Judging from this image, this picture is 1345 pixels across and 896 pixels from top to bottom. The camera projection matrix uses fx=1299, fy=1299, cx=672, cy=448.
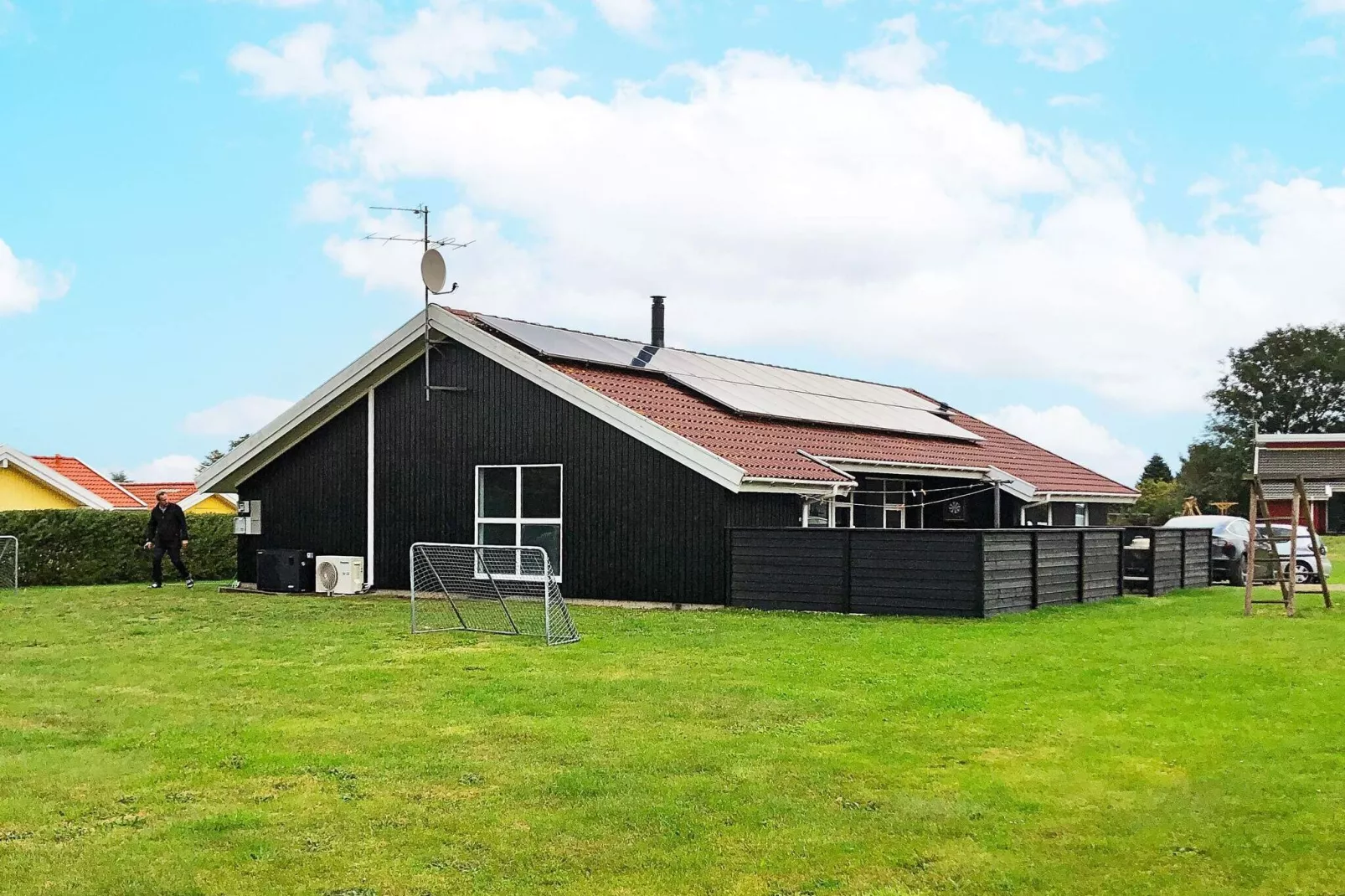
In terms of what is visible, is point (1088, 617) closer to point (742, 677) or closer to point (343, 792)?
point (742, 677)

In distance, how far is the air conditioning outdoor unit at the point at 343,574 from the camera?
73.9ft

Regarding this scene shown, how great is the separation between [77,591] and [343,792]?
64.8 ft

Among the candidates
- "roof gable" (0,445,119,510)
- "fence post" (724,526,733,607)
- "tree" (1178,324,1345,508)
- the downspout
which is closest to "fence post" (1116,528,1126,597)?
the downspout

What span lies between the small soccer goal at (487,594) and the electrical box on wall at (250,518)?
5.01 metres

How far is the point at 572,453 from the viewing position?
20203mm

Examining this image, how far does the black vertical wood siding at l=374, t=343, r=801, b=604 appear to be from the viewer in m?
18.8

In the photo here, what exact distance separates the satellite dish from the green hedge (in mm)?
10826

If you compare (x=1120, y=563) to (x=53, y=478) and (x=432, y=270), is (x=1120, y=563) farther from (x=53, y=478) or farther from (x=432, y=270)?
(x=53, y=478)

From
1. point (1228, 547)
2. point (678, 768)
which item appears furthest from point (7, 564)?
point (1228, 547)

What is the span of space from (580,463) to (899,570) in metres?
5.54

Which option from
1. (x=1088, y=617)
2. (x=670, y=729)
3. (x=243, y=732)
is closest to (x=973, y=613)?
(x=1088, y=617)

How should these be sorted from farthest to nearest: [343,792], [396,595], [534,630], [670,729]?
[396,595], [534,630], [670,729], [343,792]

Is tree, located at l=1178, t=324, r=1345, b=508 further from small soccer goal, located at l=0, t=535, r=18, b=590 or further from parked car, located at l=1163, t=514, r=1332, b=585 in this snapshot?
small soccer goal, located at l=0, t=535, r=18, b=590

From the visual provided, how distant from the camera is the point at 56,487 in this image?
117 feet
